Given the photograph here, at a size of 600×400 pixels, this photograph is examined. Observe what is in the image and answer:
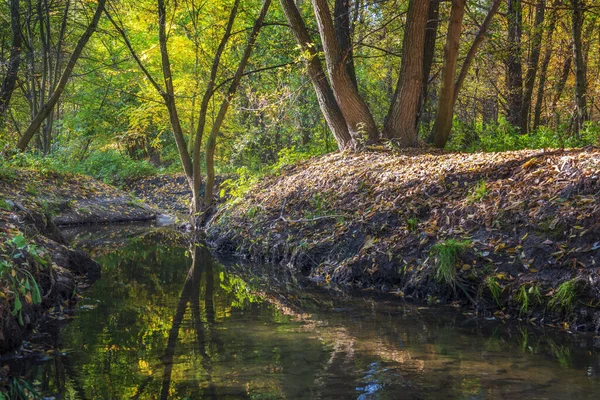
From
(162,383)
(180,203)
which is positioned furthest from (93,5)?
(162,383)

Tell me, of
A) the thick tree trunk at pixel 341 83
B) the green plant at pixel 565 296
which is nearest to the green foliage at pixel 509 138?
the thick tree trunk at pixel 341 83

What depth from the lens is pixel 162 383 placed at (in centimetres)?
390

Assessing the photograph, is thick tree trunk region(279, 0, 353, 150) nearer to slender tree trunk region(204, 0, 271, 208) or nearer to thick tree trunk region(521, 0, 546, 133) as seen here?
slender tree trunk region(204, 0, 271, 208)

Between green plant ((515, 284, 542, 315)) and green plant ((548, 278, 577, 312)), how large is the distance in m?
0.17

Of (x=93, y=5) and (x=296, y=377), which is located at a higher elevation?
(x=93, y=5)

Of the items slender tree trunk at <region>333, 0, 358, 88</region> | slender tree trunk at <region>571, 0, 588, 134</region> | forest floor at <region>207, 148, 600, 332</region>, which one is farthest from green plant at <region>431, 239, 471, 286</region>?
slender tree trunk at <region>571, 0, 588, 134</region>

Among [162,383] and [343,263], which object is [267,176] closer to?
[343,263]

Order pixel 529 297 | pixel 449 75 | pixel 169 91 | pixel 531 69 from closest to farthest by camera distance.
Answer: pixel 529 297 < pixel 449 75 < pixel 169 91 < pixel 531 69

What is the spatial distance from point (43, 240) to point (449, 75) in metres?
7.12

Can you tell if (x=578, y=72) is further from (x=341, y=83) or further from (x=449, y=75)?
(x=341, y=83)

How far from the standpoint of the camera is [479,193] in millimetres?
7195

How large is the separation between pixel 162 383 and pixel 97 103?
2290cm

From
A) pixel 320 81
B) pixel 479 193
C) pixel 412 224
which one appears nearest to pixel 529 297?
pixel 479 193

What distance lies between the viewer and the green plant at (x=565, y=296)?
529 centimetres
